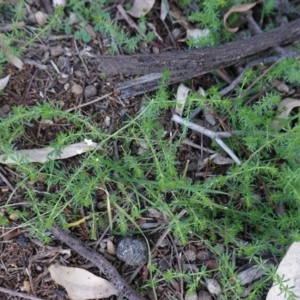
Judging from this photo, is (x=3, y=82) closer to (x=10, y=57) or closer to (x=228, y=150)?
(x=10, y=57)

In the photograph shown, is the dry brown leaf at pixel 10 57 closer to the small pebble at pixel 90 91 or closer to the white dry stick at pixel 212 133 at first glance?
the small pebble at pixel 90 91

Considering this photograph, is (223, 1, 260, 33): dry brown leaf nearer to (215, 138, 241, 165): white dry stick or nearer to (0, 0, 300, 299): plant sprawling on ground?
(0, 0, 300, 299): plant sprawling on ground

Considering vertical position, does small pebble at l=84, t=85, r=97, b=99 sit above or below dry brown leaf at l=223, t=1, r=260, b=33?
above

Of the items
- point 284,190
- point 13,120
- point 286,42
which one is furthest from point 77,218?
point 286,42

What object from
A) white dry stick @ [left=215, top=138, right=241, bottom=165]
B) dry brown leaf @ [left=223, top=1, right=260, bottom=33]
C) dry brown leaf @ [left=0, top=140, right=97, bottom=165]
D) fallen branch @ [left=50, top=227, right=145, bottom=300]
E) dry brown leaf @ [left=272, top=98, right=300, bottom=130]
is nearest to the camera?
fallen branch @ [left=50, top=227, right=145, bottom=300]

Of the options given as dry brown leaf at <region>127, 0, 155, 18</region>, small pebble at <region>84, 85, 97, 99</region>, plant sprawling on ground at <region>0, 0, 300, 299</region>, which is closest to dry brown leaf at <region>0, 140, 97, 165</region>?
plant sprawling on ground at <region>0, 0, 300, 299</region>

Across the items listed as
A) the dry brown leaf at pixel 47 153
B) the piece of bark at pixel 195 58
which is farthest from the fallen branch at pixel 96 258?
the piece of bark at pixel 195 58
